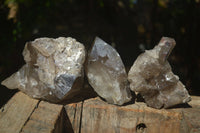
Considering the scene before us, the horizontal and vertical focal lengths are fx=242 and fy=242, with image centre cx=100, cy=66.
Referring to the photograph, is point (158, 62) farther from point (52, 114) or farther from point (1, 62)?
point (1, 62)

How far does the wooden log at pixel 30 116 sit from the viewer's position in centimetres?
146

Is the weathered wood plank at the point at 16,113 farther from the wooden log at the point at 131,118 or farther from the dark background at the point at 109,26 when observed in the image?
the dark background at the point at 109,26

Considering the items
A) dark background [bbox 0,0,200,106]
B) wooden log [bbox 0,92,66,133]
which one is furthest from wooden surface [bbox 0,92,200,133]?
dark background [bbox 0,0,200,106]

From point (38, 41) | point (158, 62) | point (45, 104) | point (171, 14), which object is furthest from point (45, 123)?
point (171, 14)

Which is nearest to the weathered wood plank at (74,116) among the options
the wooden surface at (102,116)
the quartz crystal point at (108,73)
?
the wooden surface at (102,116)

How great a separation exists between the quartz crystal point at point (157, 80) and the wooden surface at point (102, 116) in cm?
8

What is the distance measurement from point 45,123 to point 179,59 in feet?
10.7

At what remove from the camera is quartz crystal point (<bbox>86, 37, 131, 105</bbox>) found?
5.53 feet

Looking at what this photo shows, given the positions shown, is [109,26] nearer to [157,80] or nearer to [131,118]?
[157,80]

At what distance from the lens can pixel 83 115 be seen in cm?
174

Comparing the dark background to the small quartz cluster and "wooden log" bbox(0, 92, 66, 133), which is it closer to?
"wooden log" bbox(0, 92, 66, 133)

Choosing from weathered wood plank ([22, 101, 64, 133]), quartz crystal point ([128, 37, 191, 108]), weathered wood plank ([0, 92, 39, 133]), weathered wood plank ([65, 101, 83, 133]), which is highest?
quartz crystal point ([128, 37, 191, 108])

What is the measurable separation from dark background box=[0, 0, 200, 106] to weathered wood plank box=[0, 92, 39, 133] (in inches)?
24.8

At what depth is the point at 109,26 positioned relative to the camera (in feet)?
12.5
